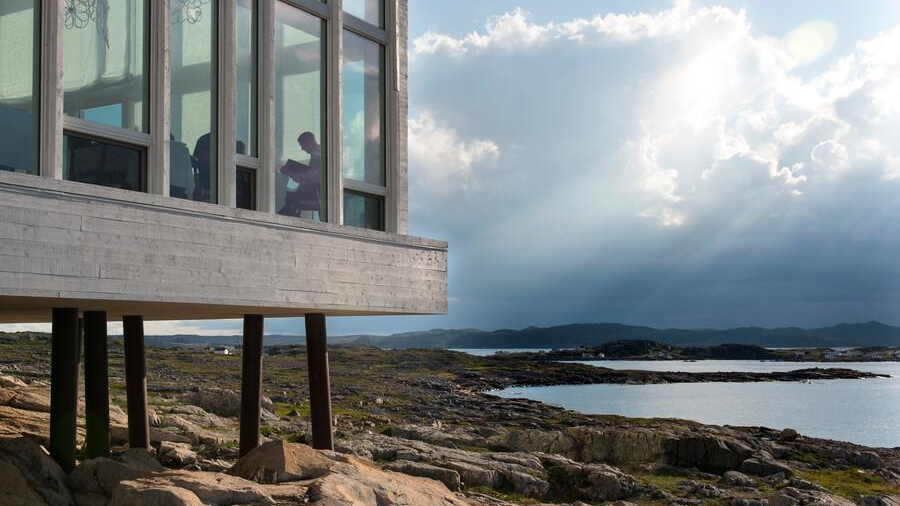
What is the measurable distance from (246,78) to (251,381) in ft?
24.5

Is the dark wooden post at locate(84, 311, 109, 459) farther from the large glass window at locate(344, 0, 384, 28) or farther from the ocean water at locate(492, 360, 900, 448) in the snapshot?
the ocean water at locate(492, 360, 900, 448)

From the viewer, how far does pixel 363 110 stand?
16.6 m

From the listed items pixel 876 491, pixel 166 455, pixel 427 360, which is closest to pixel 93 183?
pixel 166 455

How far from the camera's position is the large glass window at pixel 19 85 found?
434 inches

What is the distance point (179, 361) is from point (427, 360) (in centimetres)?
3880

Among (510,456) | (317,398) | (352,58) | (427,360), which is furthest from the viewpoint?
(427,360)

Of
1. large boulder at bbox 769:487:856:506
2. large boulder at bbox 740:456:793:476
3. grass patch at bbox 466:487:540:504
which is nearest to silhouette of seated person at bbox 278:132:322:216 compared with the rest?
grass patch at bbox 466:487:540:504

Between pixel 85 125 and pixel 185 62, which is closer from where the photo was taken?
pixel 85 125

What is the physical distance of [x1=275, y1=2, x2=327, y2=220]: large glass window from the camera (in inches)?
587

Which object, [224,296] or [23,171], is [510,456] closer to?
[224,296]

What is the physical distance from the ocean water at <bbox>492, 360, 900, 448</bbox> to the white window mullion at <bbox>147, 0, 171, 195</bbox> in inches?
2146

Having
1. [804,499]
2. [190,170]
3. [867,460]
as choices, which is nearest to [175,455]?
[190,170]

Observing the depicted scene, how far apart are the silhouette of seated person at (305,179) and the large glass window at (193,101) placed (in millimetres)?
1538

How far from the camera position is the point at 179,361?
92.1 metres
